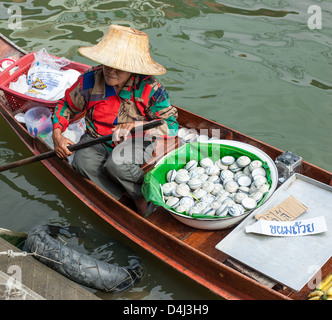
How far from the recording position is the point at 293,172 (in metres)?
4.17

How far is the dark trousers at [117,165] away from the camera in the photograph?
413 centimetres

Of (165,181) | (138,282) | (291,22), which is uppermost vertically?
(291,22)

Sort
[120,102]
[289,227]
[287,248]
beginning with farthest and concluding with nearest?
1. [120,102]
2. [289,227]
3. [287,248]

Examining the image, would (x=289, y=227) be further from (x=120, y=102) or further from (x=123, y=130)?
(x=120, y=102)

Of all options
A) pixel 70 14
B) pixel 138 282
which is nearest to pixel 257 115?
pixel 138 282

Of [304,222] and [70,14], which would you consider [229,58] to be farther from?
[304,222]

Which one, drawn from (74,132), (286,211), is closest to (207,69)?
(74,132)

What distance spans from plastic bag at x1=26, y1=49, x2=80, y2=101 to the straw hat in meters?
1.58

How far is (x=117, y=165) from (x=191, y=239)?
94 centimetres

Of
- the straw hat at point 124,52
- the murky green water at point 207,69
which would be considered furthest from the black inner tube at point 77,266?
the straw hat at point 124,52

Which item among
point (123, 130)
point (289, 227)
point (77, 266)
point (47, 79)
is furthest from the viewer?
point (47, 79)

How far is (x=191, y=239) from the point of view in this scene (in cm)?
385

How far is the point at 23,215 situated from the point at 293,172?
297 cm

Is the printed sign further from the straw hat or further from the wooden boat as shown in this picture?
the straw hat
